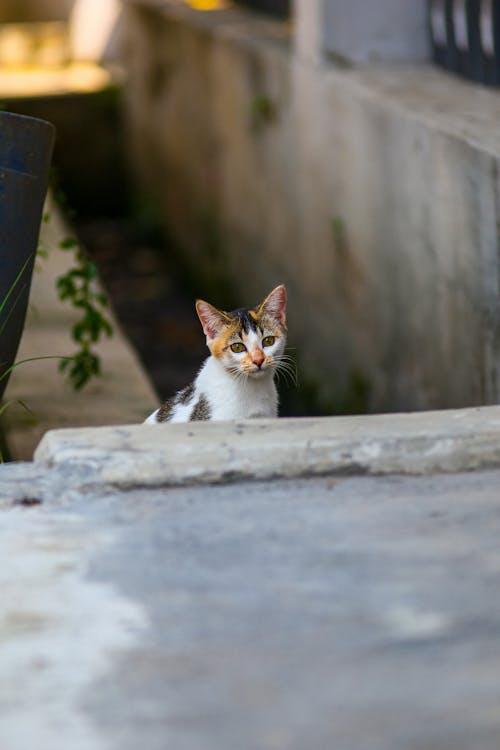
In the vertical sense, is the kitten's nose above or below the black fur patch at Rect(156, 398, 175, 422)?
above

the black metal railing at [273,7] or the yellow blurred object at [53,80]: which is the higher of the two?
the black metal railing at [273,7]

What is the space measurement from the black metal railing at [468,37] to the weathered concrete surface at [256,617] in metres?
3.57

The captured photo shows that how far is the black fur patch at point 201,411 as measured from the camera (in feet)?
13.6

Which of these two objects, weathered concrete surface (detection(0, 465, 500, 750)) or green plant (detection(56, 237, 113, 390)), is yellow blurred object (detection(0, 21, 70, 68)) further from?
weathered concrete surface (detection(0, 465, 500, 750))

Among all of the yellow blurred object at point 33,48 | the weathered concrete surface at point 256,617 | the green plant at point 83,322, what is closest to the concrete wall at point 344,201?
the green plant at point 83,322

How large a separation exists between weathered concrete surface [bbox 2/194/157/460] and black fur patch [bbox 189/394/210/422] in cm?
92

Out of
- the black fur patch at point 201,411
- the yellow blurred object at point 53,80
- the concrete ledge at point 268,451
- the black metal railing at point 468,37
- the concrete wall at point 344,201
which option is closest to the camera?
the concrete ledge at point 268,451

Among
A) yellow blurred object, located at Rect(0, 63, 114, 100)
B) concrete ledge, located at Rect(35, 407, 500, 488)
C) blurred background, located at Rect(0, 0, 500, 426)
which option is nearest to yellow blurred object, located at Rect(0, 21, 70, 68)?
yellow blurred object, located at Rect(0, 63, 114, 100)

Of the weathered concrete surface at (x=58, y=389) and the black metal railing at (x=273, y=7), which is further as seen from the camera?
the black metal railing at (x=273, y=7)

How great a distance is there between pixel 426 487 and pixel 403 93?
350 cm

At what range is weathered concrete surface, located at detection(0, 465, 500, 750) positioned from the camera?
2203 millimetres

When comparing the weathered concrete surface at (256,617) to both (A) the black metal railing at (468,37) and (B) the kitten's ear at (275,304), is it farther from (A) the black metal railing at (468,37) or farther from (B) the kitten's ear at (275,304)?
(A) the black metal railing at (468,37)

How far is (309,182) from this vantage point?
24.7ft

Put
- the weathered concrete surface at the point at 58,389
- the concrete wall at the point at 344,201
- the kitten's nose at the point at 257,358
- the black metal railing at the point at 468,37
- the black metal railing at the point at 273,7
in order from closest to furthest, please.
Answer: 1. the kitten's nose at the point at 257,358
2. the concrete wall at the point at 344,201
3. the weathered concrete surface at the point at 58,389
4. the black metal railing at the point at 468,37
5. the black metal railing at the point at 273,7
